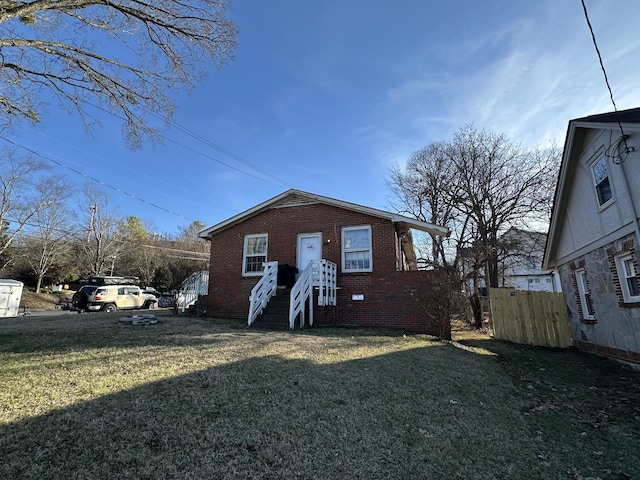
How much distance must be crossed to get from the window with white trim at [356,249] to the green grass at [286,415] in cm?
493

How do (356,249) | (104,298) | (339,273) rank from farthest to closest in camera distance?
(104,298) < (356,249) < (339,273)

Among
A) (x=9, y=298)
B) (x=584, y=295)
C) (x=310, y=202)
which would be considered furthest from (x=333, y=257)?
(x=9, y=298)

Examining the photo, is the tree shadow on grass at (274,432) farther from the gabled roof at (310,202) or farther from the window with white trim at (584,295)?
the window with white trim at (584,295)

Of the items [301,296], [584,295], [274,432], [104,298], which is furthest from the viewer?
[104,298]

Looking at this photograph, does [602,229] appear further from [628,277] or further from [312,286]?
[312,286]

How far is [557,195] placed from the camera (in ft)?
35.9

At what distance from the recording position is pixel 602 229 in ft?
28.5

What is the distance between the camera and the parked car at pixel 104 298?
60.6 feet

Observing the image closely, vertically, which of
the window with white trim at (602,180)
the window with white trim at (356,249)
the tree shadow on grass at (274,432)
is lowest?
the tree shadow on grass at (274,432)

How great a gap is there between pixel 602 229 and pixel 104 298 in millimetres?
22388

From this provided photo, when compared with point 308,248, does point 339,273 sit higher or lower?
lower

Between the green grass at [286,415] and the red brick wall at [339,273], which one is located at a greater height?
the red brick wall at [339,273]

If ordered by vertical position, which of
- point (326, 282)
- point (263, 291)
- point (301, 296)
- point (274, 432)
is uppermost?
point (326, 282)

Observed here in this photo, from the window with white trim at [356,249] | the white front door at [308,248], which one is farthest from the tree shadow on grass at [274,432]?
the white front door at [308,248]
